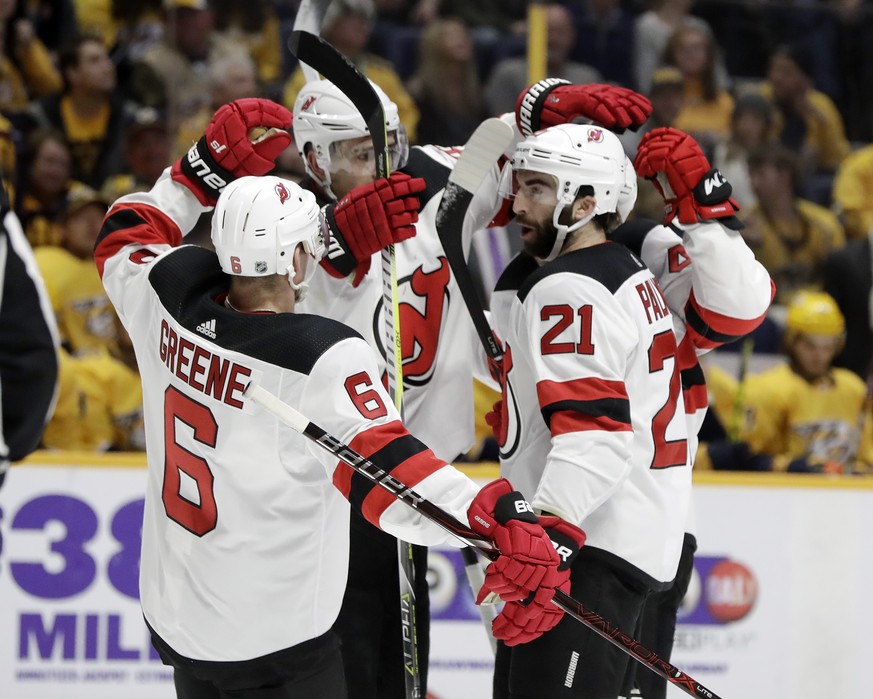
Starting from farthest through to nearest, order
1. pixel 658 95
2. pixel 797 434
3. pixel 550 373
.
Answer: pixel 658 95 → pixel 797 434 → pixel 550 373

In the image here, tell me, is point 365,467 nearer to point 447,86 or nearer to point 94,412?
point 94,412

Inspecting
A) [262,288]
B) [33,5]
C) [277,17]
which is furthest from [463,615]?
[33,5]

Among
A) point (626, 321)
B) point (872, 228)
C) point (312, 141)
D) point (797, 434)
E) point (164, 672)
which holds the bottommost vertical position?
point (164, 672)

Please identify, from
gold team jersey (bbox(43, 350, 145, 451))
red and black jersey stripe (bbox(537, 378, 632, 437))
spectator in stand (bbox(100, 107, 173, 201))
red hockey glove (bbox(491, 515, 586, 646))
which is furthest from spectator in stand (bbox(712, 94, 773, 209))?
red hockey glove (bbox(491, 515, 586, 646))

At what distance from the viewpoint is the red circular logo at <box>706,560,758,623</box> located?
421 cm

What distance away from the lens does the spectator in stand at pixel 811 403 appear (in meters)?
4.91

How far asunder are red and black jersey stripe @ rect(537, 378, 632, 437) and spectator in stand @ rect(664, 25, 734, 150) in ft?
10.2

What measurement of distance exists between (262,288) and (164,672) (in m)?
2.10

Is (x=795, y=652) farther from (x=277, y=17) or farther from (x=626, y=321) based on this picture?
(x=277, y=17)

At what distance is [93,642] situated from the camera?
4039mm

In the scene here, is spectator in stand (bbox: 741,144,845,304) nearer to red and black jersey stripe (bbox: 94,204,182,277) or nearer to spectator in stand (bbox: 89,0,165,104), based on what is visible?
spectator in stand (bbox: 89,0,165,104)

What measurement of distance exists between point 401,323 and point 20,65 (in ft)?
10.1

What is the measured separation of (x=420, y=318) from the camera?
10.1 feet

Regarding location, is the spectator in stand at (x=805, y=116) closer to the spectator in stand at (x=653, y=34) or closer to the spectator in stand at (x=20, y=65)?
the spectator in stand at (x=653, y=34)
